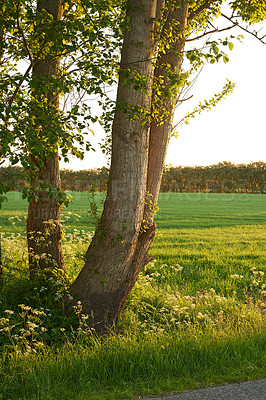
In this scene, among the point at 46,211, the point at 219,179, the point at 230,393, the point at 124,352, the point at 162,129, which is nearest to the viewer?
the point at 230,393

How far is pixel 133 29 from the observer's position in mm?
5824

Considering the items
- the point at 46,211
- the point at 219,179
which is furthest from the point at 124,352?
the point at 219,179

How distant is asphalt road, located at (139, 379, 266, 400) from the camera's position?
A: 370cm

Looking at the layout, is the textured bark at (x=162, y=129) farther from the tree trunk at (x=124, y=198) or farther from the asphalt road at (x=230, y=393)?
the asphalt road at (x=230, y=393)

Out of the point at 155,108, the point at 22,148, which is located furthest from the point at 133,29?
the point at 22,148

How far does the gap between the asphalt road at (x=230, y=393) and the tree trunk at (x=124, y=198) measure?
240cm

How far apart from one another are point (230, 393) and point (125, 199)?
308cm

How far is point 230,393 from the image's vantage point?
379cm

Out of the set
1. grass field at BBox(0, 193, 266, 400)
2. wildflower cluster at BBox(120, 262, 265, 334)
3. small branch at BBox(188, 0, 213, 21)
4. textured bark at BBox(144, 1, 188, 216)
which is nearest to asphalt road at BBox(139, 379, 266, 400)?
grass field at BBox(0, 193, 266, 400)

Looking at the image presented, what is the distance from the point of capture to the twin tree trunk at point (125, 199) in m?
5.80

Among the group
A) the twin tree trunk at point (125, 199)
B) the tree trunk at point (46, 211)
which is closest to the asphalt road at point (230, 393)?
the twin tree trunk at point (125, 199)

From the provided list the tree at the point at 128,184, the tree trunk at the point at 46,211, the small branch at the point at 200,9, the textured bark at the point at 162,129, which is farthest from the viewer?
the small branch at the point at 200,9

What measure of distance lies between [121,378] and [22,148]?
3.47 m

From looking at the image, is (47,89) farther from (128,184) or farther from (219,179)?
(219,179)
